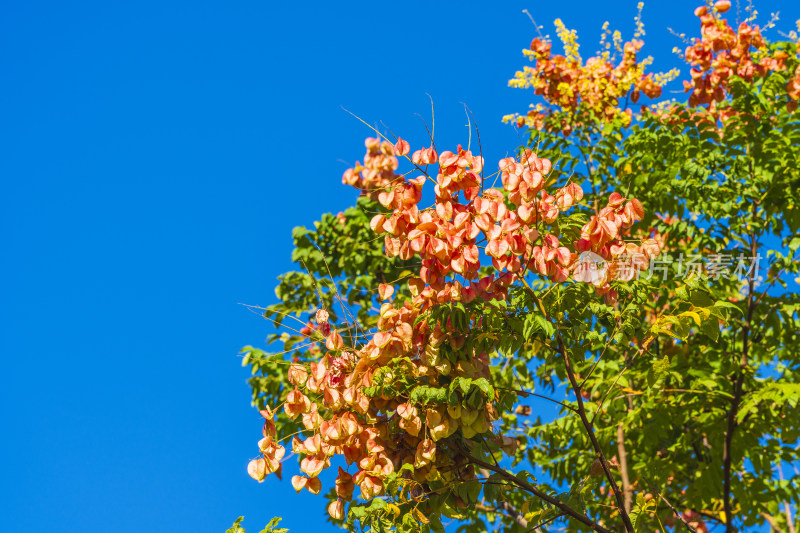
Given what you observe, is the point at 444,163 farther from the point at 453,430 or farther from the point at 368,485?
the point at 368,485

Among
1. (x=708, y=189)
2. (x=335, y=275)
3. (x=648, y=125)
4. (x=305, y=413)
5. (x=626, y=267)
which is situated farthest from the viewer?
(x=335, y=275)

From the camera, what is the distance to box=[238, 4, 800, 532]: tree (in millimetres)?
3051

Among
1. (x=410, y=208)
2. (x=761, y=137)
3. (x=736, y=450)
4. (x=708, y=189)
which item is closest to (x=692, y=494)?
(x=736, y=450)

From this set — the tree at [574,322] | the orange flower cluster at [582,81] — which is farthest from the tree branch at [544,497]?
the orange flower cluster at [582,81]

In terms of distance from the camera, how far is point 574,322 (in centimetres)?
319

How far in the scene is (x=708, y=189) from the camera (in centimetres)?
494

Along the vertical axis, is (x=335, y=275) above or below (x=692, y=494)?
above

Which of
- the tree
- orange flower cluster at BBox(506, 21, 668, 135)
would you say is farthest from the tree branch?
orange flower cluster at BBox(506, 21, 668, 135)

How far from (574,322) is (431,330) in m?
0.58

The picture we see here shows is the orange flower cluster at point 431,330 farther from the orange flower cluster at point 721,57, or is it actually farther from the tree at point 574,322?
the orange flower cluster at point 721,57

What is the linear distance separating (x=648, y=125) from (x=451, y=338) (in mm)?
Answer: 3057

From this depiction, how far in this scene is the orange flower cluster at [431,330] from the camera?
9.82 ft

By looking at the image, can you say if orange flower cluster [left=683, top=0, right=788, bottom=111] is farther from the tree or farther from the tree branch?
the tree branch

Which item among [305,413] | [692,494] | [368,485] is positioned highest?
[692,494]
